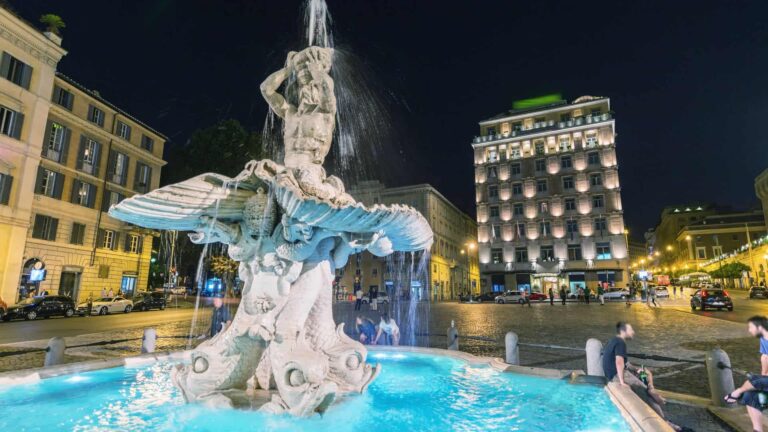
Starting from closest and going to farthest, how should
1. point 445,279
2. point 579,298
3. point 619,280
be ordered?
point 579,298, point 619,280, point 445,279

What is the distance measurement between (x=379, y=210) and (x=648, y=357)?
8648 mm

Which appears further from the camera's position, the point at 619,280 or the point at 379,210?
the point at 619,280

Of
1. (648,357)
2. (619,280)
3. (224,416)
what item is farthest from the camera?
(619,280)

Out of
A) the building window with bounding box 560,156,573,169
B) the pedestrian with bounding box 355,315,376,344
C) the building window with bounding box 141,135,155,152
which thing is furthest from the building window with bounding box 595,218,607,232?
the building window with bounding box 141,135,155,152

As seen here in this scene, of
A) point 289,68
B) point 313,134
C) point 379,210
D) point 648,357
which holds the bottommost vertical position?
point 648,357

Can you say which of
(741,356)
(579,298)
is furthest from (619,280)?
(741,356)

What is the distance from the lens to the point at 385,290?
5641cm

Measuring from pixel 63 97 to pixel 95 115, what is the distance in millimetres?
2486

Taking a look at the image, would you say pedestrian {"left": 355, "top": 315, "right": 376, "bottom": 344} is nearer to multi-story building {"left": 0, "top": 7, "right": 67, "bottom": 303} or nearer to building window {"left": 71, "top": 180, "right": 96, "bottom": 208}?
multi-story building {"left": 0, "top": 7, "right": 67, "bottom": 303}

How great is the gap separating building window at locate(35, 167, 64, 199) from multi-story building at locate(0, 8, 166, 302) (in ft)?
0.18

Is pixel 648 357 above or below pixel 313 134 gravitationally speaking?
below

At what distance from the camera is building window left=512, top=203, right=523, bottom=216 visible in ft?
185

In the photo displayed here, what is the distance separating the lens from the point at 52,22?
2542 cm

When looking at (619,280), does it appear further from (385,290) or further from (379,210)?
Answer: (379,210)
